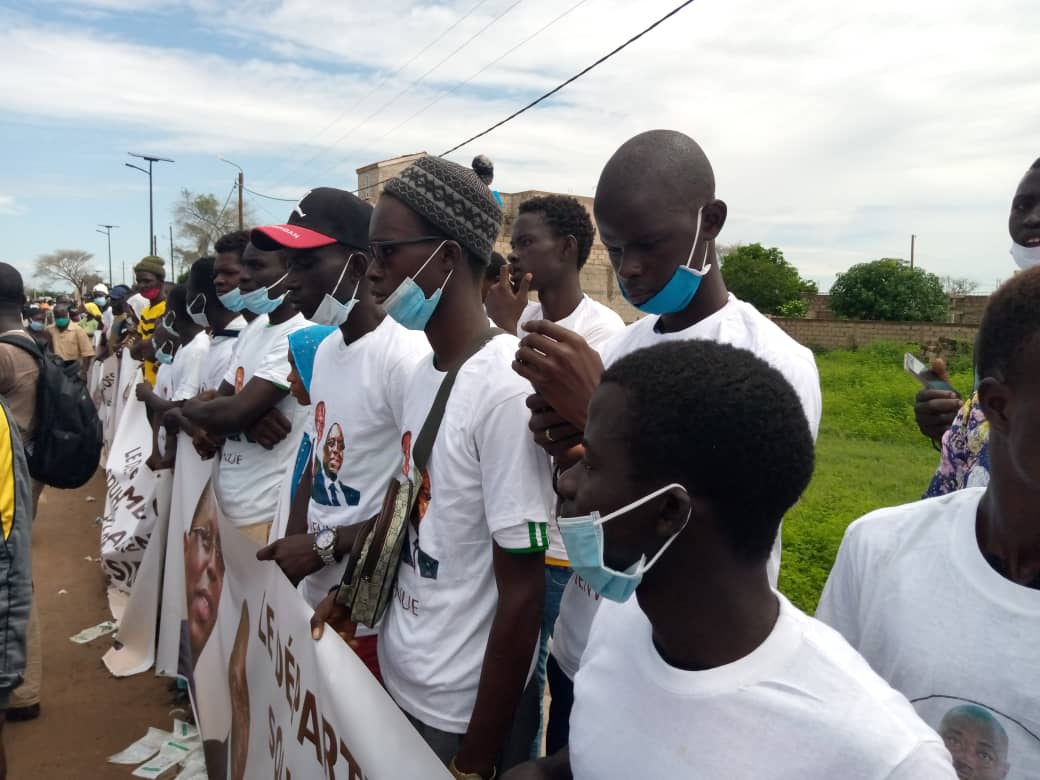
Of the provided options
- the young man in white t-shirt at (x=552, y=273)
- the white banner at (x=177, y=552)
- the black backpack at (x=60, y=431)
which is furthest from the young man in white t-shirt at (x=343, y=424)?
the black backpack at (x=60, y=431)

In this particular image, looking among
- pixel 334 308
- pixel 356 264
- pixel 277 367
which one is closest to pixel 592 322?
pixel 356 264

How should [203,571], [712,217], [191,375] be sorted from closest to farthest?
[712,217] → [203,571] → [191,375]

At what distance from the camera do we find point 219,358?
15.0 ft

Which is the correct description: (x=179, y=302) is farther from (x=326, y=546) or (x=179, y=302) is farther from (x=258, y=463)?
(x=326, y=546)

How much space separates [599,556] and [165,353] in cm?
602

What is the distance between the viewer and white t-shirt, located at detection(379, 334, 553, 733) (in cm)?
196

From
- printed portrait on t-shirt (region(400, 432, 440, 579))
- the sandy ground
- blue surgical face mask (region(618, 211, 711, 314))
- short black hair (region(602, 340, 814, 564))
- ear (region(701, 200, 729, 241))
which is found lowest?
the sandy ground

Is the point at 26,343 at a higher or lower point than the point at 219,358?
higher

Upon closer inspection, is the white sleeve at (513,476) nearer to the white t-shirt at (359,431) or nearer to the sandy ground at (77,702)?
the white t-shirt at (359,431)

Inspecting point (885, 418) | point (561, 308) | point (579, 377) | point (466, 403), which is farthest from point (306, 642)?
point (885, 418)

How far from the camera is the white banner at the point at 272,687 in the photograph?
1.73 meters

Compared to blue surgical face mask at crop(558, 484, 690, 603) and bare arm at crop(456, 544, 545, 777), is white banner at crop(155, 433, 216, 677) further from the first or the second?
blue surgical face mask at crop(558, 484, 690, 603)

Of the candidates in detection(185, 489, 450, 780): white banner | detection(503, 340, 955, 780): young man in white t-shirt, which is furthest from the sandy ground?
detection(503, 340, 955, 780): young man in white t-shirt

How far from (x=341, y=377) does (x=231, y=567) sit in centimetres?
96
